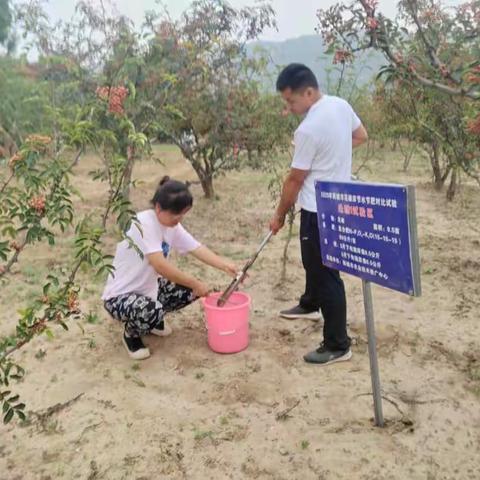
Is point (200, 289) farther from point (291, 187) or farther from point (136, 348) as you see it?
point (291, 187)

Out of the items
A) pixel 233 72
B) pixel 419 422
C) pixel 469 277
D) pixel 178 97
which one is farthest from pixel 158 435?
pixel 233 72

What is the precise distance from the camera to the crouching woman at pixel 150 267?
9.08ft

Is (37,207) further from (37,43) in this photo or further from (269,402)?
(37,43)

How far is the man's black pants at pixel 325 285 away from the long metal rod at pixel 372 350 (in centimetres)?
53

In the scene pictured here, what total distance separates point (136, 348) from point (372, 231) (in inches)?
65.7

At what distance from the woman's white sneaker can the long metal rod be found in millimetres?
1338

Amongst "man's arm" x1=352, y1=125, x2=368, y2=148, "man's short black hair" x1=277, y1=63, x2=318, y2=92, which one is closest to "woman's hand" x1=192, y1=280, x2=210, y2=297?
"man's short black hair" x1=277, y1=63, x2=318, y2=92

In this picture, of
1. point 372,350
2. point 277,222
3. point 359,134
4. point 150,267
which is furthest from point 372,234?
point 150,267

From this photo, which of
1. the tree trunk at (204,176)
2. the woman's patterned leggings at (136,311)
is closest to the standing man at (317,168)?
the woman's patterned leggings at (136,311)

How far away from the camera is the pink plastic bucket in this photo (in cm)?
288

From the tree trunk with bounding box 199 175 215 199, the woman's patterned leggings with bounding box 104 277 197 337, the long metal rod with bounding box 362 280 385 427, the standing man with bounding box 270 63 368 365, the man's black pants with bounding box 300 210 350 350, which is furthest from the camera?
the tree trunk with bounding box 199 175 215 199

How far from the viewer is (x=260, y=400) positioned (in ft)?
8.43

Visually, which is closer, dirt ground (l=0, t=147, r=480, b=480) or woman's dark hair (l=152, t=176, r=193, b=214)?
dirt ground (l=0, t=147, r=480, b=480)

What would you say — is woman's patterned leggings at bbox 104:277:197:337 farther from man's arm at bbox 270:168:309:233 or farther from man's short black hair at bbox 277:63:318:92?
man's short black hair at bbox 277:63:318:92
